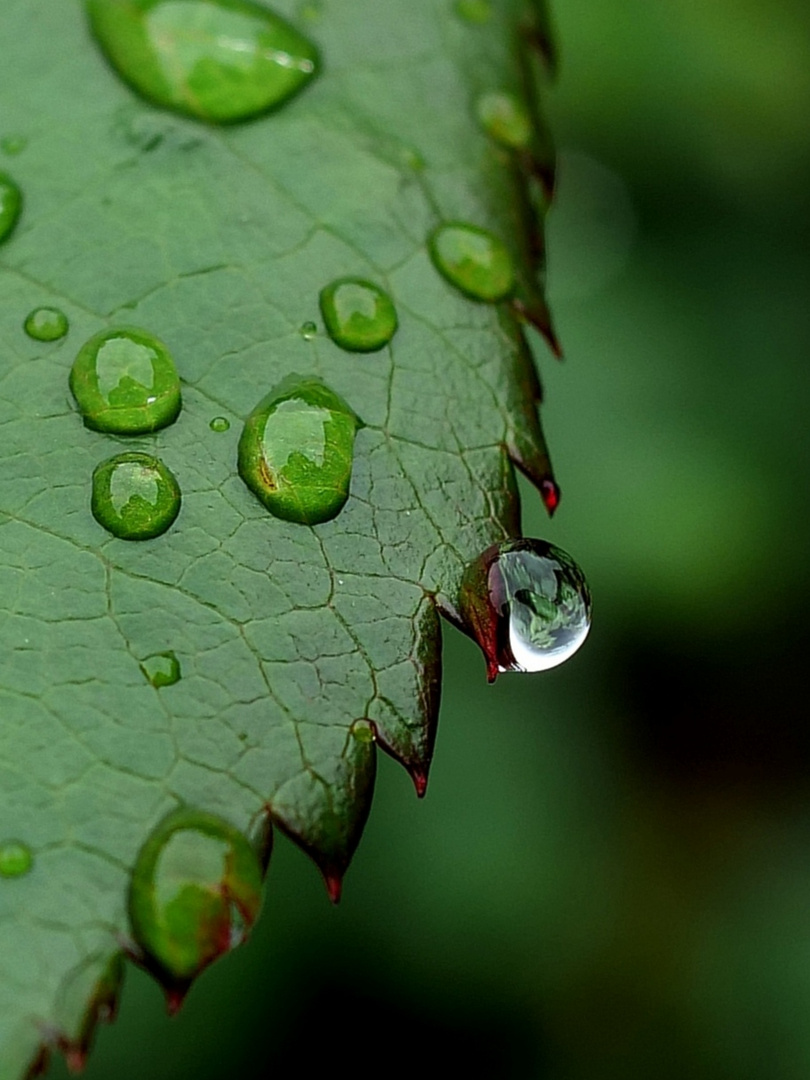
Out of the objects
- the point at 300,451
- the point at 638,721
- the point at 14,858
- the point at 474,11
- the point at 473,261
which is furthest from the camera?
the point at 638,721

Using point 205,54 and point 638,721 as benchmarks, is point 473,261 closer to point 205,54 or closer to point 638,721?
point 205,54

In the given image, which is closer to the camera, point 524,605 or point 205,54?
point 524,605

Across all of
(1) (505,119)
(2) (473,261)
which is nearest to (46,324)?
(2) (473,261)

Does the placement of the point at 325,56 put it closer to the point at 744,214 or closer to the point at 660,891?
the point at 744,214

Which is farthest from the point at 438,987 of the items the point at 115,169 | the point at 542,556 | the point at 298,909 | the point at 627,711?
the point at 115,169

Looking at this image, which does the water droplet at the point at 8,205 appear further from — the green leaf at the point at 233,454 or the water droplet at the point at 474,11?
the water droplet at the point at 474,11
